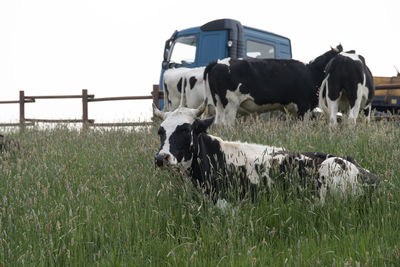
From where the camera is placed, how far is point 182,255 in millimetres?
3254

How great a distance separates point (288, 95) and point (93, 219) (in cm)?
722

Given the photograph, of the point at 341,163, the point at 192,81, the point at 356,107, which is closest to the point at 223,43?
the point at 192,81

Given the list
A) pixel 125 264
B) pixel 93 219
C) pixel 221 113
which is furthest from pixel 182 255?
pixel 221 113

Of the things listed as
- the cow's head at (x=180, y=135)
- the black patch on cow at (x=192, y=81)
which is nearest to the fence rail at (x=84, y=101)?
the black patch on cow at (x=192, y=81)

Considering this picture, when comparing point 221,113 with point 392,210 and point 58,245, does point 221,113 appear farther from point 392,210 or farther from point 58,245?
point 58,245

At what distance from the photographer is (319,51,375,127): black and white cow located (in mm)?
8523

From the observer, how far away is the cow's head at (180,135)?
4273mm

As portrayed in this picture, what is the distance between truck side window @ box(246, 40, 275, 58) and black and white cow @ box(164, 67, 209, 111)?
1.85 metres

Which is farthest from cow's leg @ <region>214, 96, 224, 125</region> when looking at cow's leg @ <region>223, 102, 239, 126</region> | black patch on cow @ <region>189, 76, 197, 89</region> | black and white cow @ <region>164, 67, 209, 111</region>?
black patch on cow @ <region>189, 76, 197, 89</region>

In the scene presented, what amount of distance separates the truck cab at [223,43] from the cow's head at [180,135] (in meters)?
7.90

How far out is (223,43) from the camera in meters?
12.4

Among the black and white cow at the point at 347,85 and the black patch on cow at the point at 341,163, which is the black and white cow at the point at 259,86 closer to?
the black and white cow at the point at 347,85

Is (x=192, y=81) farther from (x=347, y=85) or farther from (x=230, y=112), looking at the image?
(x=347, y=85)

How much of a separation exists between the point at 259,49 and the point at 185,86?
2937mm
